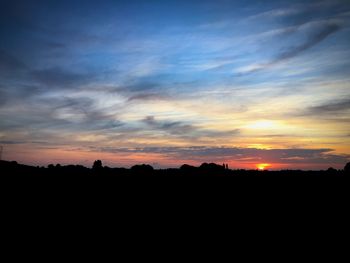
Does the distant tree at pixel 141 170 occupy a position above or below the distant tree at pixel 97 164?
below

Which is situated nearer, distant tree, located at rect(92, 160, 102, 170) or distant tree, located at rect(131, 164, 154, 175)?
distant tree, located at rect(131, 164, 154, 175)

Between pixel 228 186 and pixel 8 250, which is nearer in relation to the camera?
pixel 8 250

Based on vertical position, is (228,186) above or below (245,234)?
above

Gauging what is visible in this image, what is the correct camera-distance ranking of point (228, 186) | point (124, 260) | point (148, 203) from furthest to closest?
point (228, 186), point (148, 203), point (124, 260)

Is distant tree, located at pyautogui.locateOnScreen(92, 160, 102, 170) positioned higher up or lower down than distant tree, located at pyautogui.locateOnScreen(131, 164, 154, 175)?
higher up

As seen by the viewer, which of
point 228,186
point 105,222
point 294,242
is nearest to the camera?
point 294,242

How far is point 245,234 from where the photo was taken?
16.1 metres

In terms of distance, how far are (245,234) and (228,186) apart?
280 inches

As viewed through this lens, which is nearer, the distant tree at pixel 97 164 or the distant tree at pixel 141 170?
the distant tree at pixel 141 170

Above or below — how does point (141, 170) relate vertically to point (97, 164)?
below

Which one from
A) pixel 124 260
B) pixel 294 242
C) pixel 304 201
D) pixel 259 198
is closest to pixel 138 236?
pixel 124 260

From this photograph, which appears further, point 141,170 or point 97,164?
point 97,164

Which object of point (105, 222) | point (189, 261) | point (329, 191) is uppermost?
point (329, 191)

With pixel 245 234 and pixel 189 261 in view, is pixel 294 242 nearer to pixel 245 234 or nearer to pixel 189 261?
pixel 245 234
